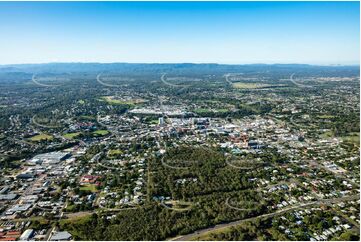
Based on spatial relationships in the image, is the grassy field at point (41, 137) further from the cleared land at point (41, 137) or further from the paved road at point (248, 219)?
the paved road at point (248, 219)

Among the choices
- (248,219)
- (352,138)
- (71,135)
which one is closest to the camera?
(248,219)

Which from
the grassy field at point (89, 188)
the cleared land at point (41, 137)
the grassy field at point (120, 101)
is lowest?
the grassy field at point (120, 101)

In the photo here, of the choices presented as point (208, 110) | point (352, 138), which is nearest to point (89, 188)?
point (352, 138)

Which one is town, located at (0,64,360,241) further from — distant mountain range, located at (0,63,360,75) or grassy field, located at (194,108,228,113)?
distant mountain range, located at (0,63,360,75)

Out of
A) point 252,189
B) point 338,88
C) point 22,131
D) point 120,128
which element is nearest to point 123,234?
point 252,189

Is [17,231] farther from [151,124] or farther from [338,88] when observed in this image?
[338,88]

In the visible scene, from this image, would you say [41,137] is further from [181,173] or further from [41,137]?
[181,173]

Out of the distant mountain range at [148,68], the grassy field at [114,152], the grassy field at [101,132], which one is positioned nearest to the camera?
the grassy field at [114,152]

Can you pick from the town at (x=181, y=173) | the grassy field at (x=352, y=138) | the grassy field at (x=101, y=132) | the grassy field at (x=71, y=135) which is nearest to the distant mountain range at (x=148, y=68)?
the town at (x=181, y=173)

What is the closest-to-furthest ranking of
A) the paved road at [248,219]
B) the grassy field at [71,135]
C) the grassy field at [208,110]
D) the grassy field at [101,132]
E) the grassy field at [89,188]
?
1. the paved road at [248,219]
2. the grassy field at [89,188]
3. the grassy field at [71,135]
4. the grassy field at [101,132]
5. the grassy field at [208,110]

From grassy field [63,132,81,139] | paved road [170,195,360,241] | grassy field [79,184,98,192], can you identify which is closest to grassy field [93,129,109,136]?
grassy field [63,132,81,139]

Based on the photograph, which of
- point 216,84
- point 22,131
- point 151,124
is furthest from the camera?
point 216,84
